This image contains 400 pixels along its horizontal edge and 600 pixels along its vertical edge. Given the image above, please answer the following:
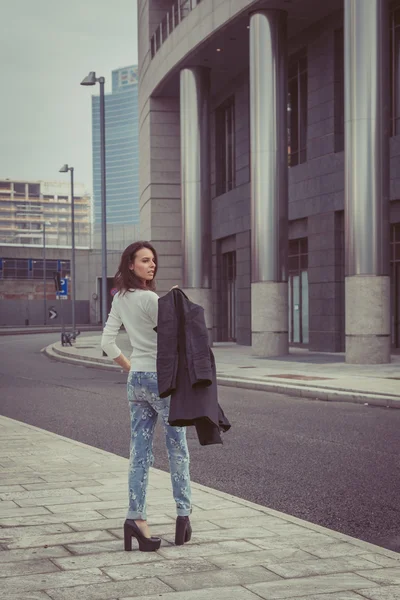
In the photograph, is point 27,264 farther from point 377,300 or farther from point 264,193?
point 377,300

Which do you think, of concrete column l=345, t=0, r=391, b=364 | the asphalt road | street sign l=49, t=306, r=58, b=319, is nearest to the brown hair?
the asphalt road

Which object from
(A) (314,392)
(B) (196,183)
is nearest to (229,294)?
(B) (196,183)

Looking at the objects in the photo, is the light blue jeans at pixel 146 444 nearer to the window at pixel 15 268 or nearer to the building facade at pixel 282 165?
the building facade at pixel 282 165

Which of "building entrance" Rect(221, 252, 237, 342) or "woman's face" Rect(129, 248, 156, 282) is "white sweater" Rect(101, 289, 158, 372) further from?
"building entrance" Rect(221, 252, 237, 342)

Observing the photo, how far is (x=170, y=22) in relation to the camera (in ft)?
132

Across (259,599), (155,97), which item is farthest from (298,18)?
(259,599)

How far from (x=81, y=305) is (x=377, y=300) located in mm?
64328

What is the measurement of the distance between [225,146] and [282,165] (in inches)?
490

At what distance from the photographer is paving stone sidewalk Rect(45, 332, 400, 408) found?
15.8 meters

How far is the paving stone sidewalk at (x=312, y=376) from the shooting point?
15.8 m

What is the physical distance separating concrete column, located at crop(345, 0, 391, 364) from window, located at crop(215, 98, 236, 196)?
15.6 m

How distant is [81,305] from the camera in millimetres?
85812

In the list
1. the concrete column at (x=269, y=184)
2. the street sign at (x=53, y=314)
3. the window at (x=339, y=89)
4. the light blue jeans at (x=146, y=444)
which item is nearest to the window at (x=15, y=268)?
the street sign at (x=53, y=314)

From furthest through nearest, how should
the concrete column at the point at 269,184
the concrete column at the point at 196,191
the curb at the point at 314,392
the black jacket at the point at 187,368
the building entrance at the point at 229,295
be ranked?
1. the building entrance at the point at 229,295
2. the concrete column at the point at 196,191
3. the concrete column at the point at 269,184
4. the curb at the point at 314,392
5. the black jacket at the point at 187,368
